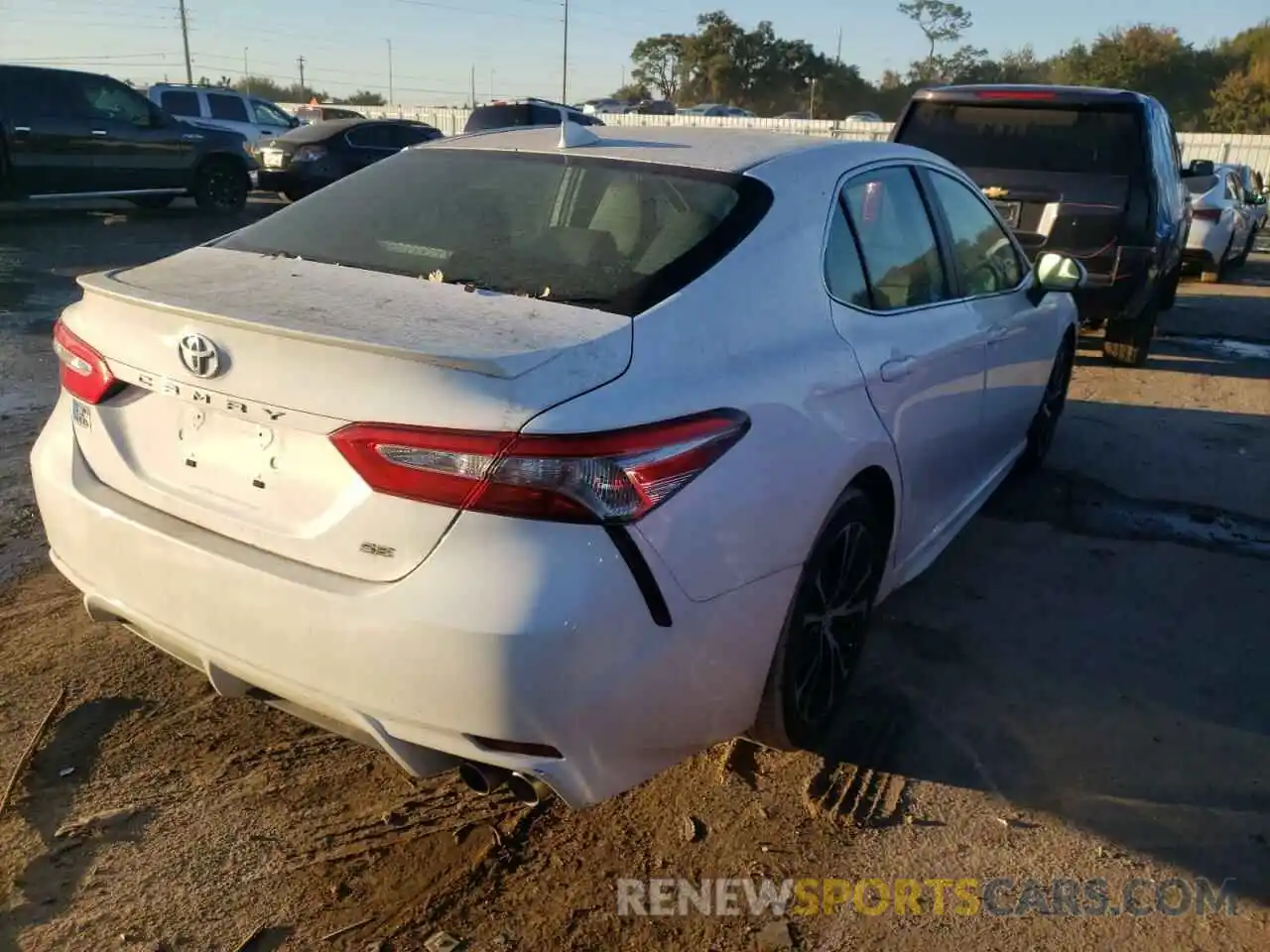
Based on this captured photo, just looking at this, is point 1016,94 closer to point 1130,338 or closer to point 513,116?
point 1130,338

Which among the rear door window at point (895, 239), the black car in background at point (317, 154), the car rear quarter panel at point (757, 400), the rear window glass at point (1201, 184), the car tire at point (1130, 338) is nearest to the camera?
the car rear quarter panel at point (757, 400)

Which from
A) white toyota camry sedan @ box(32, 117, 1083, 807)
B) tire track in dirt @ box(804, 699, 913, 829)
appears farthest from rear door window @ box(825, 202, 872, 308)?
tire track in dirt @ box(804, 699, 913, 829)

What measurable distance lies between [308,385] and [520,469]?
488 mm

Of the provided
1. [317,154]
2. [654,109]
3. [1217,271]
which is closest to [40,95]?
[317,154]

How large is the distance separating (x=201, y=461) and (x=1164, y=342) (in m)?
9.20

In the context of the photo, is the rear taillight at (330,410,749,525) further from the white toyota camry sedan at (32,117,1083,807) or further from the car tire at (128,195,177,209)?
the car tire at (128,195,177,209)

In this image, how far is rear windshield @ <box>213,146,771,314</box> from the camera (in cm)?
257

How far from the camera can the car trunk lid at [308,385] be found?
81.5 inches

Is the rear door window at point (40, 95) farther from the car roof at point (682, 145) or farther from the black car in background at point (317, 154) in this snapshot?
the car roof at point (682, 145)

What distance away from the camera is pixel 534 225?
288 centimetres

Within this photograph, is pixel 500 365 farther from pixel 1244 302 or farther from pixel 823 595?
pixel 1244 302

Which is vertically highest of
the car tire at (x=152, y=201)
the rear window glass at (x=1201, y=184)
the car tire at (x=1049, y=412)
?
the rear window glass at (x=1201, y=184)

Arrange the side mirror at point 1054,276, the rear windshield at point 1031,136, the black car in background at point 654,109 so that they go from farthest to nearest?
the black car in background at point 654,109
the rear windshield at point 1031,136
the side mirror at point 1054,276

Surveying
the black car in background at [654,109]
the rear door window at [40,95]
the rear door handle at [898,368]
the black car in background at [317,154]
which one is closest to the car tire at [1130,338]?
the rear door handle at [898,368]
